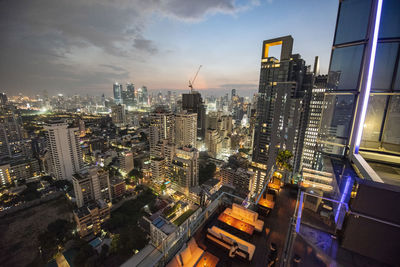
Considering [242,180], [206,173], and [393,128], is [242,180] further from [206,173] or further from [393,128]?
[393,128]

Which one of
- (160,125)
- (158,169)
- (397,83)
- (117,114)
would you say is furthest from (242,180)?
(117,114)

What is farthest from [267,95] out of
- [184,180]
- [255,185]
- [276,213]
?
[276,213]

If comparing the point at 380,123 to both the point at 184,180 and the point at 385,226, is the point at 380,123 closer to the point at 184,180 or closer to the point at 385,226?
the point at 385,226

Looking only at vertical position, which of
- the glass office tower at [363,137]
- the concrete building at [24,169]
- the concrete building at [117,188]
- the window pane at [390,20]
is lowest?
the concrete building at [117,188]

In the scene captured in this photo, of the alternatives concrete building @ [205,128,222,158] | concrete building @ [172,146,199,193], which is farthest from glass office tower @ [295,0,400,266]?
concrete building @ [205,128,222,158]

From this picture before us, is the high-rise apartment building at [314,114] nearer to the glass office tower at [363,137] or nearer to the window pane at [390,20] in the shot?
the glass office tower at [363,137]

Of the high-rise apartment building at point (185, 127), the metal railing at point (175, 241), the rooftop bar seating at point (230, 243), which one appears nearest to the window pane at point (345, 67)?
the rooftop bar seating at point (230, 243)
